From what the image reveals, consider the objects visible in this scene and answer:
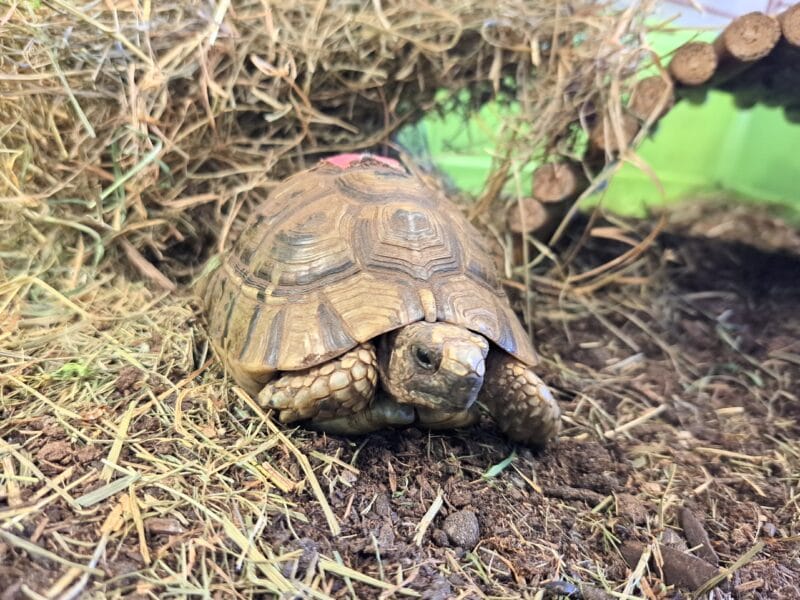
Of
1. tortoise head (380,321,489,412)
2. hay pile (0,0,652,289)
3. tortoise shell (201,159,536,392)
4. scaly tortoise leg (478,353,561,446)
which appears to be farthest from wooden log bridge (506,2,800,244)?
tortoise head (380,321,489,412)

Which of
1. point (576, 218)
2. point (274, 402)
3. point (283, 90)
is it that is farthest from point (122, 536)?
point (576, 218)

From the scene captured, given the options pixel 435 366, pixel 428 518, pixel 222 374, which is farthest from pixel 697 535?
pixel 222 374

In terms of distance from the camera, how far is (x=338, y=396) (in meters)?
1.89

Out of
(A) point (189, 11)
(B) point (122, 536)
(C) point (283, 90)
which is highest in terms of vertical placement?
(A) point (189, 11)

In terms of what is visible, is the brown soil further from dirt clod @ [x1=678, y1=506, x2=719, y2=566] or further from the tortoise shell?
the tortoise shell

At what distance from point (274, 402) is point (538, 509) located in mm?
962

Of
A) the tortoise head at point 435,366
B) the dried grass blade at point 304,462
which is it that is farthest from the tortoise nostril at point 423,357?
the dried grass blade at point 304,462

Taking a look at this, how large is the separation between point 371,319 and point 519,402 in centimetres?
63

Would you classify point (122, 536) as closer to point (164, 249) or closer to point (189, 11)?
point (164, 249)

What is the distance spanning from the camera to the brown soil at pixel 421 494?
150cm

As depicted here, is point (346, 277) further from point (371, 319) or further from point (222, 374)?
point (222, 374)

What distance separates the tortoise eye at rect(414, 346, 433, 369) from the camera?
71.8 inches

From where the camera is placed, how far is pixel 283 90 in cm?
322

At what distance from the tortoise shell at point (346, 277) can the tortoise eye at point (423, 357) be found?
0.12m
